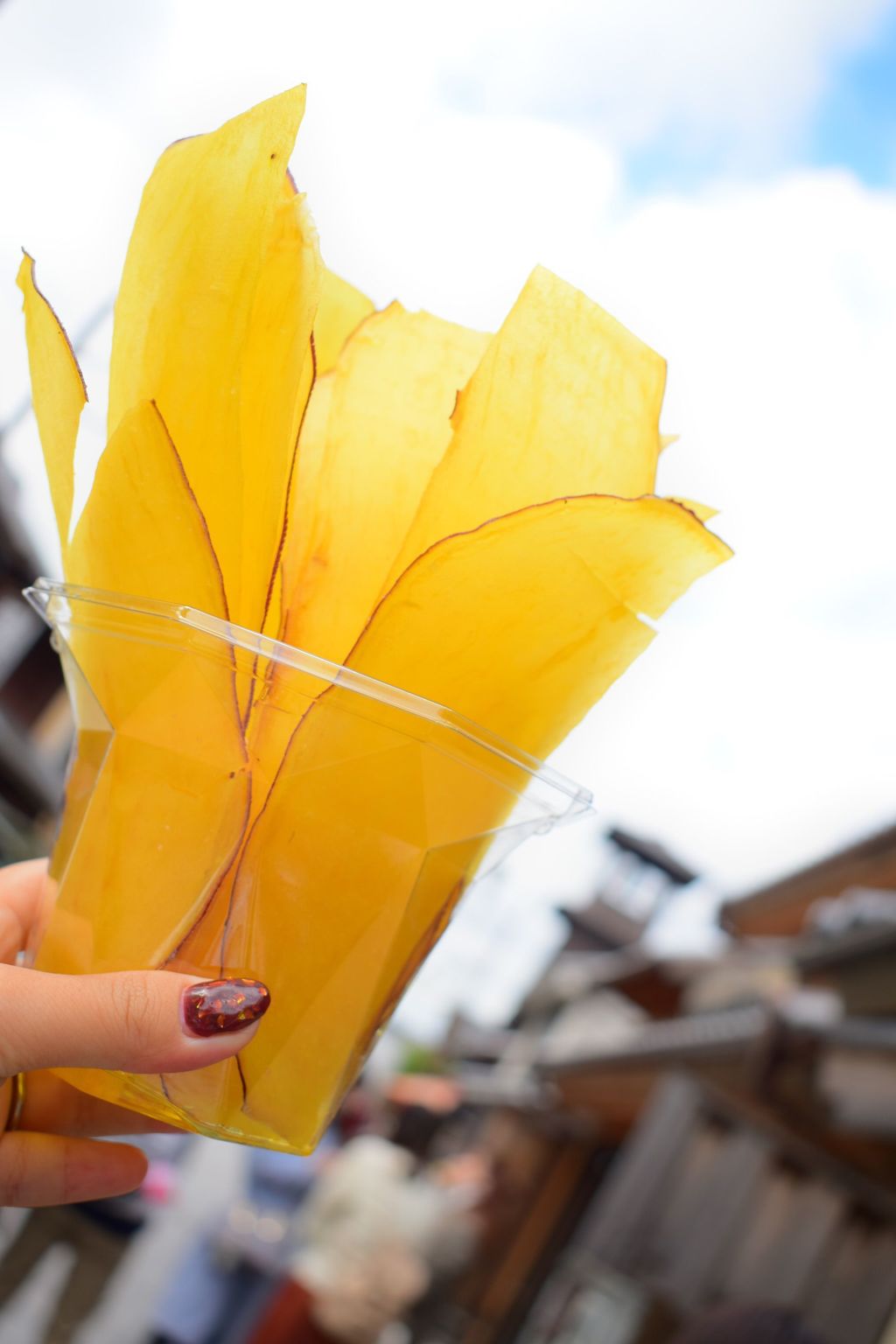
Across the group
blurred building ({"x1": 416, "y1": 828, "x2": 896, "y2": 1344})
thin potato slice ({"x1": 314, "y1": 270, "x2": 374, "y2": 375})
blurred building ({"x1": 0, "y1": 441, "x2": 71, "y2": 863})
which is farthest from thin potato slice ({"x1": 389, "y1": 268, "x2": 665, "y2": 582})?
blurred building ({"x1": 416, "y1": 828, "x2": 896, "y2": 1344})

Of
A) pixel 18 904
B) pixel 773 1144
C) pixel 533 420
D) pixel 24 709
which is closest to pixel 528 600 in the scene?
pixel 533 420

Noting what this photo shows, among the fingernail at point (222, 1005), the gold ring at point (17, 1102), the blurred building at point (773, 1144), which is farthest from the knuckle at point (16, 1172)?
the blurred building at point (773, 1144)

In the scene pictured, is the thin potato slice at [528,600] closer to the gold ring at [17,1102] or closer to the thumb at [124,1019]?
the thumb at [124,1019]

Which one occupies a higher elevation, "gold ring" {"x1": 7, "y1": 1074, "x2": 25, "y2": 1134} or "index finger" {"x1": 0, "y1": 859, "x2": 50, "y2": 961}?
"index finger" {"x1": 0, "y1": 859, "x2": 50, "y2": 961}

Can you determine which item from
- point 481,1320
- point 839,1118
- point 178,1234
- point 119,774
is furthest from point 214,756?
point 481,1320

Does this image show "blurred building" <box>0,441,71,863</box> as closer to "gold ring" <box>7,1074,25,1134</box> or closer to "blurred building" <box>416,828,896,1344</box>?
"gold ring" <box>7,1074,25,1134</box>

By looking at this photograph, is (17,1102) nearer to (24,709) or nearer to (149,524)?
(149,524)
